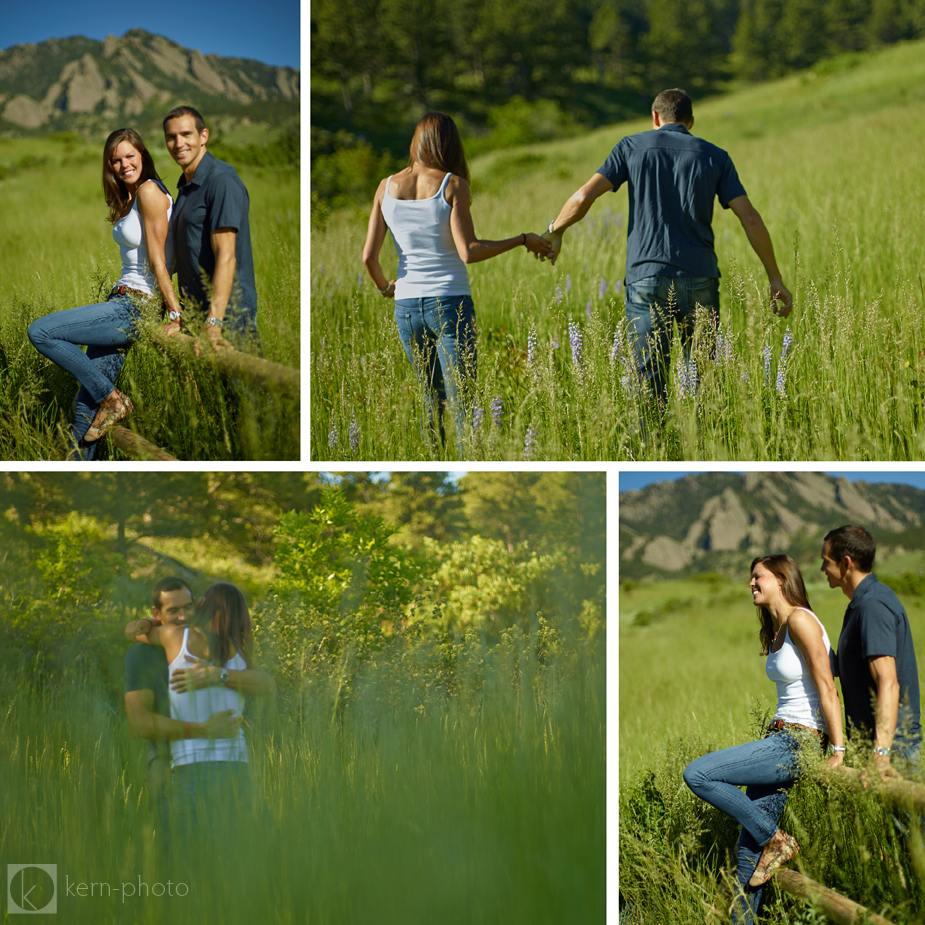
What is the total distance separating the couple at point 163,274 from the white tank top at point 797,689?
8.45ft

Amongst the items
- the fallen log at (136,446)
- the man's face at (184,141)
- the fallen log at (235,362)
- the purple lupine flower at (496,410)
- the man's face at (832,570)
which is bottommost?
the man's face at (832,570)

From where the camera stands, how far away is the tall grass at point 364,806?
3.05 meters

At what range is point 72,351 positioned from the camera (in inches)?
127

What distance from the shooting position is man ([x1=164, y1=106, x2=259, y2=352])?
319 centimetres

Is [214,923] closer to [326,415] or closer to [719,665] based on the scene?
[326,415]

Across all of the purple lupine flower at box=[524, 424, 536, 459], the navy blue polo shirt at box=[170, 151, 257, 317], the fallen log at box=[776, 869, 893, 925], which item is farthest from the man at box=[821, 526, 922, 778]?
the navy blue polo shirt at box=[170, 151, 257, 317]

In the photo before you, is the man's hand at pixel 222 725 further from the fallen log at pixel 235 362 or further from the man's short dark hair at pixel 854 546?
the man's short dark hair at pixel 854 546

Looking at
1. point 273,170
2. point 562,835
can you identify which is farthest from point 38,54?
point 562,835

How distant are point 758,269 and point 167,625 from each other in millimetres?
3235

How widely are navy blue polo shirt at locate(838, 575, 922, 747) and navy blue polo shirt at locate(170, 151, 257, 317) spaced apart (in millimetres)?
2762

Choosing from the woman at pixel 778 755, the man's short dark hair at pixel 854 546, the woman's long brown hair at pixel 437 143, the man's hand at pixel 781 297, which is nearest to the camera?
the woman at pixel 778 755

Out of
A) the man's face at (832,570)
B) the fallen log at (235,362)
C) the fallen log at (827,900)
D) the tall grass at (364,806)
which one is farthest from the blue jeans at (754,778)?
the fallen log at (235,362)

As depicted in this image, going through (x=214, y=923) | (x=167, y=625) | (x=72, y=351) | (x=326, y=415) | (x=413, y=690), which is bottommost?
(x=214, y=923)

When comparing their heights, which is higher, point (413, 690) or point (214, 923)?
point (413, 690)
